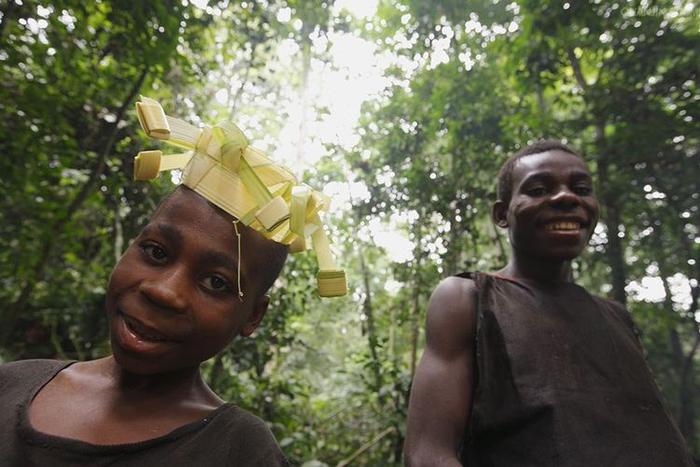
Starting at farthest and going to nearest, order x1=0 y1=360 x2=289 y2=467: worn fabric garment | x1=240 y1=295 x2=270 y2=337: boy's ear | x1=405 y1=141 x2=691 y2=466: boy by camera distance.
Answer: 1. x1=405 y1=141 x2=691 y2=466: boy
2. x1=240 y1=295 x2=270 y2=337: boy's ear
3. x1=0 y1=360 x2=289 y2=467: worn fabric garment

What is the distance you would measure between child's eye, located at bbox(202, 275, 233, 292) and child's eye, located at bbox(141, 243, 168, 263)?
0.12 meters

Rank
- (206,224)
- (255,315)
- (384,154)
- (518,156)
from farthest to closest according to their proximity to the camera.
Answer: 1. (384,154)
2. (518,156)
3. (255,315)
4. (206,224)

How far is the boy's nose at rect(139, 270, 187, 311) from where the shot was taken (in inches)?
37.9

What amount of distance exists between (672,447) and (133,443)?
1472 mm

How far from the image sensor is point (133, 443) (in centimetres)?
94

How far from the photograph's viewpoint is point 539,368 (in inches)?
55.1

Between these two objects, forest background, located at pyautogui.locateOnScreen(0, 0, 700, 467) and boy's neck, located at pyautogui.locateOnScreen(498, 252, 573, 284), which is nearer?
→ boy's neck, located at pyautogui.locateOnScreen(498, 252, 573, 284)

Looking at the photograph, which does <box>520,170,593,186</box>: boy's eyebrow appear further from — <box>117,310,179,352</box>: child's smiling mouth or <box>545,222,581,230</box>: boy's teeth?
<box>117,310,179,352</box>: child's smiling mouth

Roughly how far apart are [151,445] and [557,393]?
112 centimetres

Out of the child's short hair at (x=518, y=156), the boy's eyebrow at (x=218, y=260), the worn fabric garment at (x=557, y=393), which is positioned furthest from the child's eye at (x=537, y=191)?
the boy's eyebrow at (x=218, y=260)

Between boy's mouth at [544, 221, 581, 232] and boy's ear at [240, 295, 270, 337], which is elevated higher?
boy's mouth at [544, 221, 581, 232]

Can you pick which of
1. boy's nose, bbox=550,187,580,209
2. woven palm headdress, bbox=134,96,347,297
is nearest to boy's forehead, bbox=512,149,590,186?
boy's nose, bbox=550,187,580,209

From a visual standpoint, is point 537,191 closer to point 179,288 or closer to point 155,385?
point 179,288

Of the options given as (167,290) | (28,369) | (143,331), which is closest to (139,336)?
(143,331)
